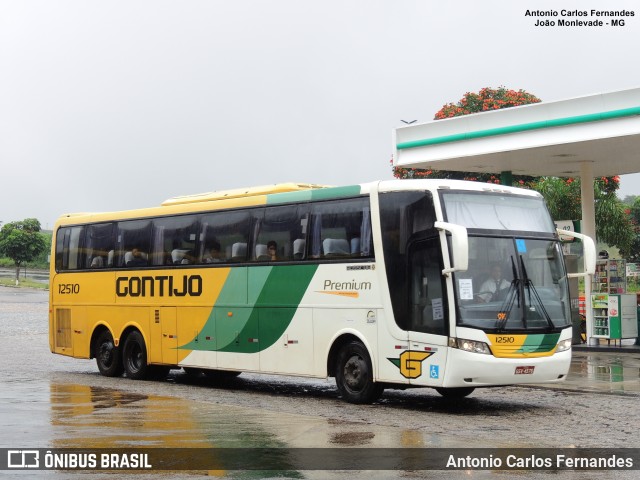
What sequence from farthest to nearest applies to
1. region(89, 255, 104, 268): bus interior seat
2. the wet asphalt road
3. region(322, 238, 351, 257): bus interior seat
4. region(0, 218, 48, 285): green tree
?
1. region(0, 218, 48, 285): green tree
2. region(89, 255, 104, 268): bus interior seat
3. region(322, 238, 351, 257): bus interior seat
4. the wet asphalt road

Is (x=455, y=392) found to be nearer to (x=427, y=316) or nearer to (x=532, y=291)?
(x=427, y=316)

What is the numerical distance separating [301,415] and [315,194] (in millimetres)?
4289

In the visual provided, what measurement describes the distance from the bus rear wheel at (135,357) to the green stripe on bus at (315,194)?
4.62 m

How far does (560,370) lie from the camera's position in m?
14.8

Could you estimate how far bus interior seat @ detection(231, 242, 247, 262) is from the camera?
18078mm

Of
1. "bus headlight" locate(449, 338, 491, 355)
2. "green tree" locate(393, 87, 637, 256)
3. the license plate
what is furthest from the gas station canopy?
"green tree" locate(393, 87, 637, 256)

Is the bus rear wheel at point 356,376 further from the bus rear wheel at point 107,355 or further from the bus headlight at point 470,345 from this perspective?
the bus rear wheel at point 107,355

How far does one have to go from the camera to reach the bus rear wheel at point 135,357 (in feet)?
67.1

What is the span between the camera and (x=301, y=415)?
542 inches

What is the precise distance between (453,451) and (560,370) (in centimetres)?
473

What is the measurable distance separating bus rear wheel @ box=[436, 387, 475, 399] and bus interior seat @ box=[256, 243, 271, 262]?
3608 mm

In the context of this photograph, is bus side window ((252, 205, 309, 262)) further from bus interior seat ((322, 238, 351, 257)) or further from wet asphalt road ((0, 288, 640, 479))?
wet asphalt road ((0, 288, 640, 479))

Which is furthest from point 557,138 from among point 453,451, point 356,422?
point 453,451

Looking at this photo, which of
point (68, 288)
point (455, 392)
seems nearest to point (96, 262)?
point (68, 288)
